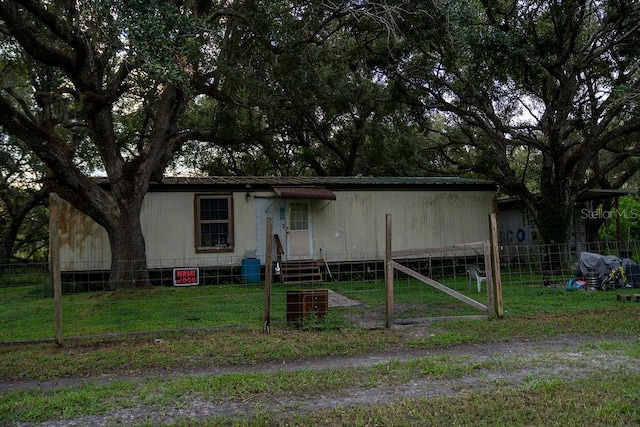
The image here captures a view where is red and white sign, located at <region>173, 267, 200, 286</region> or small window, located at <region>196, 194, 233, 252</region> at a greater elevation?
small window, located at <region>196, 194, 233, 252</region>

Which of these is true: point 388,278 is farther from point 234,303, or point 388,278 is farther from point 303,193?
point 303,193

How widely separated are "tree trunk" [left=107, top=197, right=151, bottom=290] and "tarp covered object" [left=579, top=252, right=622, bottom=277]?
10140 mm

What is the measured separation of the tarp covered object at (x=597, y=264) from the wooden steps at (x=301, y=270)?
21.6 ft

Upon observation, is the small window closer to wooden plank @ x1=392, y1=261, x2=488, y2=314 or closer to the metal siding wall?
the metal siding wall

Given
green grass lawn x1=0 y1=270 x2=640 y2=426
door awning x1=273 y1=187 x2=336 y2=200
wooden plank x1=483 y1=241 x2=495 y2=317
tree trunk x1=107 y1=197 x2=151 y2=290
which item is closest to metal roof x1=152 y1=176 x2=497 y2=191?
door awning x1=273 y1=187 x2=336 y2=200

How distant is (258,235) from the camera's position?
49.9 feet

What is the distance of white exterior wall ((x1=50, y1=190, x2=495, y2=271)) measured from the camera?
549 inches

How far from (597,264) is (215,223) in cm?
993

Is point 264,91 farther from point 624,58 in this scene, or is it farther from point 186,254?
point 624,58

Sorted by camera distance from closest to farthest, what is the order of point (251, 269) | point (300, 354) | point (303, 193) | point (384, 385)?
point (384, 385), point (300, 354), point (251, 269), point (303, 193)

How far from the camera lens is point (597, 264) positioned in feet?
38.0

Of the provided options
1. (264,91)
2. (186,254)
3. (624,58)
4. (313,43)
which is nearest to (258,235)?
(186,254)

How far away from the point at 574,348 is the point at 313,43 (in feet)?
32.4

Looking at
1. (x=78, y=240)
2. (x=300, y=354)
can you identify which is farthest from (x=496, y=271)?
(x=78, y=240)
